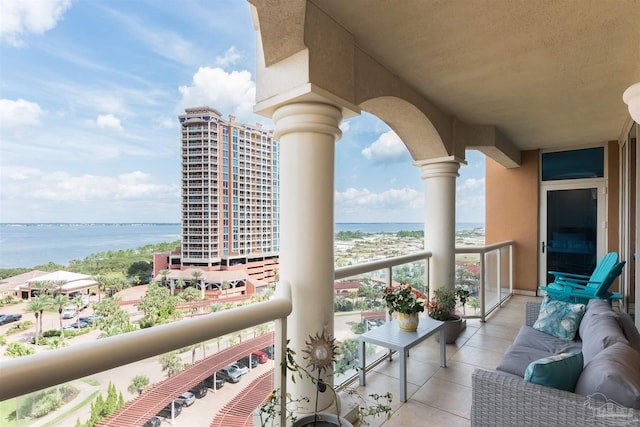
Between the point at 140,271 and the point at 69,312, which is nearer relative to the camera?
the point at 69,312

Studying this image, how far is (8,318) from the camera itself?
1438 millimetres

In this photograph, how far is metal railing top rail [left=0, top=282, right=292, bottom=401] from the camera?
925 millimetres

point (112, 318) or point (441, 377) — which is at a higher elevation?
point (112, 318)

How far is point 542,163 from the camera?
572cm

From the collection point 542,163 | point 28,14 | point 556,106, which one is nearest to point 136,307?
point 28,14

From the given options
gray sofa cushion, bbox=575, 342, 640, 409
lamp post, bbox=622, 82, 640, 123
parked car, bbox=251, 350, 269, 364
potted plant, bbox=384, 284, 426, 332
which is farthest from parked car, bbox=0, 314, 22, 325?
lamp post, bbox=622, 82, 640, 123

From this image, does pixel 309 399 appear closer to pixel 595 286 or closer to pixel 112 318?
pixel 112 318

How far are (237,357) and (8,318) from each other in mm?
1034

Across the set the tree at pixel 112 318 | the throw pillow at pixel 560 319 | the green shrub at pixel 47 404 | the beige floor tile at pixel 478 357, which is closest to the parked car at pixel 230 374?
the tree at pixel 112 318

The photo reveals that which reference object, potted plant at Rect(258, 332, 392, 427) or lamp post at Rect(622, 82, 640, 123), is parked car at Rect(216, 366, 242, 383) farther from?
lamp post at Rect(622, 82, 640, 123)

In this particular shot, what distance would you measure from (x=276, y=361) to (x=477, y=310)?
3.48 metres

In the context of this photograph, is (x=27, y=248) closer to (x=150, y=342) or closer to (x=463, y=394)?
(x=150, y=342)

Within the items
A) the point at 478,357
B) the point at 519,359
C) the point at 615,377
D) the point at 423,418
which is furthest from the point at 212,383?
the point at 478,357

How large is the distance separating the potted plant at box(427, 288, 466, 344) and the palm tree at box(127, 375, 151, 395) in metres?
2.90
